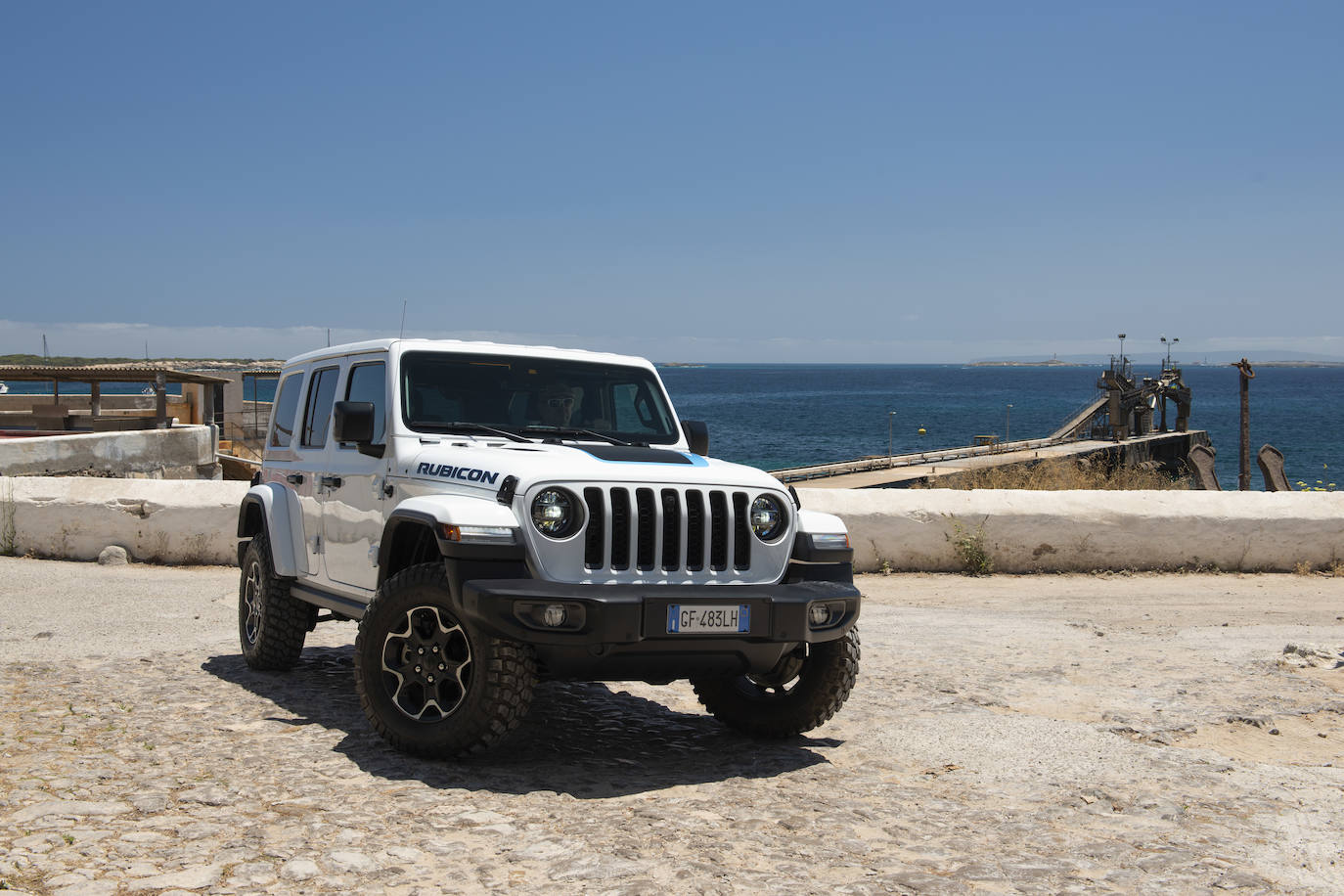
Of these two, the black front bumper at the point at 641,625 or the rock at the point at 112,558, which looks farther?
the rock at the point at 112,558

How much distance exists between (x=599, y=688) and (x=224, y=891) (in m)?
3.70

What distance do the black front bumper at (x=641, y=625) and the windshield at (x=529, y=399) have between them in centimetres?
150

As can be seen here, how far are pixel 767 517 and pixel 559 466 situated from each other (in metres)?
0.98

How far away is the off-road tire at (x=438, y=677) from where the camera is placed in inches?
198

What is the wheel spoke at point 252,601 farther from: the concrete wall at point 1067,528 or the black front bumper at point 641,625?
the concrete wall at point 1067,528

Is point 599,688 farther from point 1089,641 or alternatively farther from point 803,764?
point 1089,641

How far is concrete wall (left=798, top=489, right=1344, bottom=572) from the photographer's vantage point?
11.8 m

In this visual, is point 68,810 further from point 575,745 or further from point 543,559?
point 575,745

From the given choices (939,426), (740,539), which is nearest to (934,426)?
(939,426)

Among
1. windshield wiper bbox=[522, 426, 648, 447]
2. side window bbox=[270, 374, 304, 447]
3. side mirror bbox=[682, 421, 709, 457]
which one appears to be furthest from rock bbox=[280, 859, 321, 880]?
side window bbox=[270, 374, 304, 447]

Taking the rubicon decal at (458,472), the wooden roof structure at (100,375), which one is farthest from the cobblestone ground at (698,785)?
the wooden roof structure at (100,375)

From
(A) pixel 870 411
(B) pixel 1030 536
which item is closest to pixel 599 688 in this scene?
(B) pixel 1030 536

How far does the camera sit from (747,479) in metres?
5.49

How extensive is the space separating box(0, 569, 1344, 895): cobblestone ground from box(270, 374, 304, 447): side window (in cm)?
145
